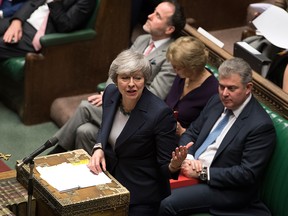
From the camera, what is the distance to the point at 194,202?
4180 millimetres

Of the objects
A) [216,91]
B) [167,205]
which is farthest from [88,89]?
[167,205]

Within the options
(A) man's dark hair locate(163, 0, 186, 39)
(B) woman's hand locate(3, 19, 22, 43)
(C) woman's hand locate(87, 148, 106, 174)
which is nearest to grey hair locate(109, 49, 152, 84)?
(C) woman's hand locate(87, 148, 106, 174)

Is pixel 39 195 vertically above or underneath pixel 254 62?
underneath

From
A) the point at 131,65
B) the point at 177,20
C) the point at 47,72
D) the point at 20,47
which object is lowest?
the point at 47,72

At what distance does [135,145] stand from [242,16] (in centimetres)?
247

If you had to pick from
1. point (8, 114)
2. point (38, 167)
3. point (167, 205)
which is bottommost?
point (8, 114)

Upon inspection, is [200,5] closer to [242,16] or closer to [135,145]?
[242,16]

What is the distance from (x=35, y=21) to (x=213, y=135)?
6.83ft

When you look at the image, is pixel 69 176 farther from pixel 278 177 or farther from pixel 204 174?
pixel 278 177

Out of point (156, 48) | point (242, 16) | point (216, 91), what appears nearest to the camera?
point (216, 91)

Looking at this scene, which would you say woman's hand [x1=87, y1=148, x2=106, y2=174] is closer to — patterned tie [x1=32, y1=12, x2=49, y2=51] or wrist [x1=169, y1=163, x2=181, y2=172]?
wrist [x1=169, y1=163, x2=181, y2=172]

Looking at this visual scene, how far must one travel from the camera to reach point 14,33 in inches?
229

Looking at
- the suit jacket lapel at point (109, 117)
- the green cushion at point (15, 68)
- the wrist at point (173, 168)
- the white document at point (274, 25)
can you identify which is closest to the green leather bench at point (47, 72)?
the green cushion at point (15, 68)

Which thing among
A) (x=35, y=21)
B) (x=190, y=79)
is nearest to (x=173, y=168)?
(x=190, y=79)
